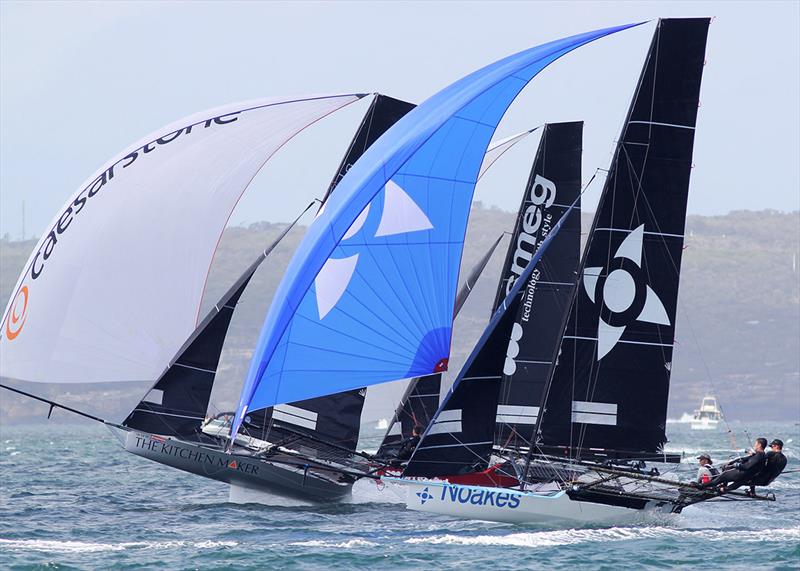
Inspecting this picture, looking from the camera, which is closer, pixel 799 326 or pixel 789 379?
pixel 789 379

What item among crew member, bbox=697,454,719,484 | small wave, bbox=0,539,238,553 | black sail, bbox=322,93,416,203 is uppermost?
black sail, bbox=322,93,416,203

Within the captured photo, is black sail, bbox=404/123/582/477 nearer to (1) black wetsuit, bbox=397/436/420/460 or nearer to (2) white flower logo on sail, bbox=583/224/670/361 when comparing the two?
(1) black wetsuit, bbox=397/436/420/460

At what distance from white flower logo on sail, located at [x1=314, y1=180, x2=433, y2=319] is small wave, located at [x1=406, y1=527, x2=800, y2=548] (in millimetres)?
3518

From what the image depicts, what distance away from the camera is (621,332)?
2070cm

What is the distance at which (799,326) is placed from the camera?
166125mm

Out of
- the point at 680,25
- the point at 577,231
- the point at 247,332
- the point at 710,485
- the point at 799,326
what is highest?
the point at 799,326

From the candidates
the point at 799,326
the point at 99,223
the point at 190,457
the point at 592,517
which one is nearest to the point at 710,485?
the point at 592,517

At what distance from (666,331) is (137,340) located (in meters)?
8.25

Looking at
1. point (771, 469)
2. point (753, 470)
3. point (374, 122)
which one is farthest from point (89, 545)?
point (374, 122)

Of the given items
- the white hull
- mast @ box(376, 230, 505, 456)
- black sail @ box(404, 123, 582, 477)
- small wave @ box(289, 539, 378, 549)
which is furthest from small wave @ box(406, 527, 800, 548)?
mast @ box(376, 230, 505, 456)

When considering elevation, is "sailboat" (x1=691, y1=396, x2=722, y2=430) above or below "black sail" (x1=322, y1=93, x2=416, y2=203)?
above

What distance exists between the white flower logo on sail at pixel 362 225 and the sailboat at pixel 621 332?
176 cm

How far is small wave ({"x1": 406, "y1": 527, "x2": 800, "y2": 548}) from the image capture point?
60.0ft

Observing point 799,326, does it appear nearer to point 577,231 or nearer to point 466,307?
point 466,307
